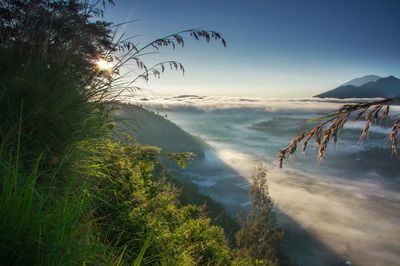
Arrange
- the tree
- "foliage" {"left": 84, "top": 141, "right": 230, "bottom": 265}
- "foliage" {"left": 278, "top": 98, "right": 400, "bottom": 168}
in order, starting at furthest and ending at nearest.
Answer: the tree → "foliage" {"left": 84, "top": 141, "right": 230, "bottom": 265} → "foliage" {"left": 278, "top": 98, "right": 400, "bottom": 168}

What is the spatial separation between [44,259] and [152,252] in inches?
83.2

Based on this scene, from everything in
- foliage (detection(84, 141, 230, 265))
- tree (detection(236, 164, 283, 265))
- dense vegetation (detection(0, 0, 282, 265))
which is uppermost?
dense vegetation (detection(0, 0, 282, 265))

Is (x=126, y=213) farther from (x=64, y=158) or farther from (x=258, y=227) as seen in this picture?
(x=258, y=227)

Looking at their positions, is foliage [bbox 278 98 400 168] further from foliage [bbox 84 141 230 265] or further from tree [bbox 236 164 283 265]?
tree [bbox 236 164 283 265]

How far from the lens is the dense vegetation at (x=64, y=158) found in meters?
1.95

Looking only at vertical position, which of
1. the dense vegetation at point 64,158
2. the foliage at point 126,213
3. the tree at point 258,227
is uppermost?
the dense vegetation at point 64,158

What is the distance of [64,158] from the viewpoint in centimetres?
286

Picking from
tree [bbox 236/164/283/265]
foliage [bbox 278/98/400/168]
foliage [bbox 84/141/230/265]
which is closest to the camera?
foliage [bbox 278/98/400/168]

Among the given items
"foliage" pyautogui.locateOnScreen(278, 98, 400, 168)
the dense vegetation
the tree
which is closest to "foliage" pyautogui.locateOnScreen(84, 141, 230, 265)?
the dense vegetation

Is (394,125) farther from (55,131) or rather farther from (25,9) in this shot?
(25,9)

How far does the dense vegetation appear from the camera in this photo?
1949mm

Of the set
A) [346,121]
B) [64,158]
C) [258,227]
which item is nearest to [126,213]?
[64,158]

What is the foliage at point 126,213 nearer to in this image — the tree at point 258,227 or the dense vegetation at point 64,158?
the dense vegetation at point 64,158

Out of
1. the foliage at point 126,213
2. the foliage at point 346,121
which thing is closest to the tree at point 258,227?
the foliage at point 126,213
